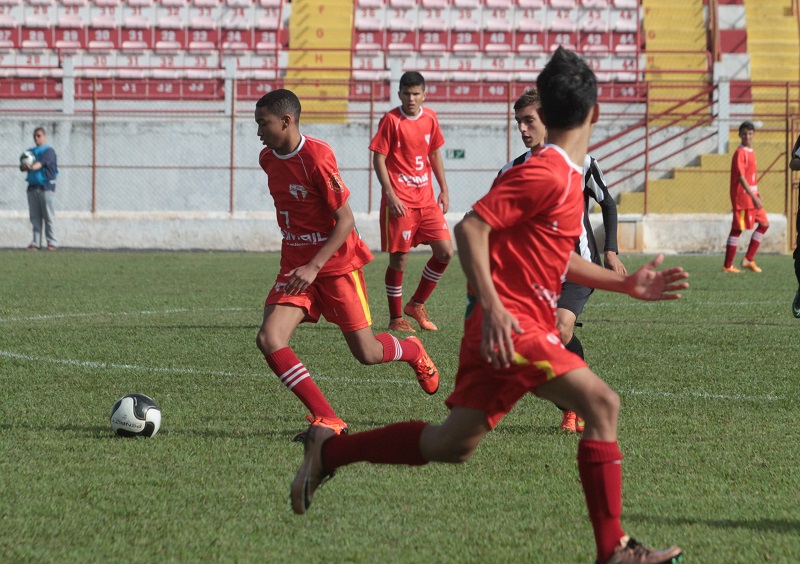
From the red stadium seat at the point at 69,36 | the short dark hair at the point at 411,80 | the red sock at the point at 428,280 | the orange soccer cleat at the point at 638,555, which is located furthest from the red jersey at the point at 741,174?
the red stadium seat at the point at 69,36

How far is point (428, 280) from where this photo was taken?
9844mm

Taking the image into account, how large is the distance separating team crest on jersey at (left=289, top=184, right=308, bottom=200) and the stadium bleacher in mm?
18147

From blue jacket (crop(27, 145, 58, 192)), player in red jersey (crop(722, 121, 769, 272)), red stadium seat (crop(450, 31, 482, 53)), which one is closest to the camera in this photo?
player in red jersey (crop(722, 121, 769, 272))

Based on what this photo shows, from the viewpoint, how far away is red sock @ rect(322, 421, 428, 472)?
11.9 feet

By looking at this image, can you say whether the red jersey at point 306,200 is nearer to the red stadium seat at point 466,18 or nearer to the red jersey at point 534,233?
the red jersey at point 534,233

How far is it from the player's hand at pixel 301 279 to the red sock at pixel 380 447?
1.47 m

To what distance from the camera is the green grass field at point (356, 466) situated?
3.73 metres

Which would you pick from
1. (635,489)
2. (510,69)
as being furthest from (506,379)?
(510,69)

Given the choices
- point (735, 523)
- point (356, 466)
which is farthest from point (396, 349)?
point (735, 523)

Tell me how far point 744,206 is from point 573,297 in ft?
37.1

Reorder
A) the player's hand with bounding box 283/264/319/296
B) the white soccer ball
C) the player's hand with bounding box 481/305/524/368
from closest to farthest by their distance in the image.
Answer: the player's hand with bounding box 481/305/524/368
the player's hand with bounding box 283/264/319/296
the white soccer ball

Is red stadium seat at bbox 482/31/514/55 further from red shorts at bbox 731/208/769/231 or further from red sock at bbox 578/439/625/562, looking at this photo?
red sock at bbox 578/439/625/562

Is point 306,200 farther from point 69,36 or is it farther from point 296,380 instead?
point 69,36

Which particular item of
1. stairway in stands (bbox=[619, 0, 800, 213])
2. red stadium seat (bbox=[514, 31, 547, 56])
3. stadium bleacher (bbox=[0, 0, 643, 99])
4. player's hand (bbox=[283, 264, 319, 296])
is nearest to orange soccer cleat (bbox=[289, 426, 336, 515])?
player's hand (bbox=[283, 264, 319, 296])
